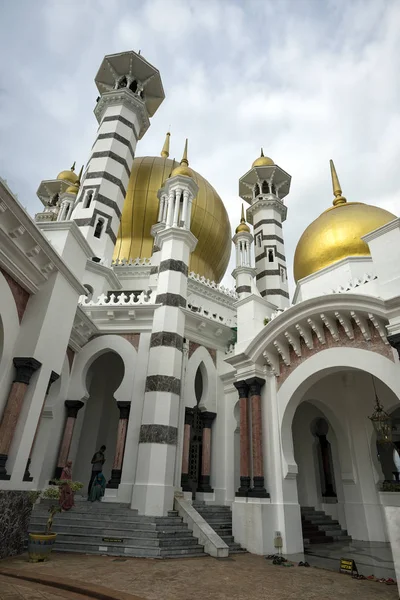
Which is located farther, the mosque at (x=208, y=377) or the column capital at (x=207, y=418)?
the column capital at (x=207, y=418)

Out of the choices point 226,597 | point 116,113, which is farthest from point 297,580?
point 116,113

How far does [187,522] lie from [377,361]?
6293mm

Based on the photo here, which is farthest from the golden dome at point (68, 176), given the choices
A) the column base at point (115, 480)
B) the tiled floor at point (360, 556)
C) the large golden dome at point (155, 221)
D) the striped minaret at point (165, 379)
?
the tiled floor at point (360, 556)

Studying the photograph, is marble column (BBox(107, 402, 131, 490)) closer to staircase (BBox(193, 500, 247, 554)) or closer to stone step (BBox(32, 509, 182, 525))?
stone step (BBox(32, 509, 182, 525))

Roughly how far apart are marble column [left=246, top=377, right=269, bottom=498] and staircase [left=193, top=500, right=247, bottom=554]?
1.24 metres

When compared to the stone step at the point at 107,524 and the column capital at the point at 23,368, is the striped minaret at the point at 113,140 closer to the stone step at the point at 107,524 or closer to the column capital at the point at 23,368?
the column capital at the point at 23,368

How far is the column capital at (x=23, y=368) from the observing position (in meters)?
7.17

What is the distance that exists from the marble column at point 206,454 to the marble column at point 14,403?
7.23m

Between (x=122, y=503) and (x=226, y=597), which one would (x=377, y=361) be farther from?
(x=122, y=503)

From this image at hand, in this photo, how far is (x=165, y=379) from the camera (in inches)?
459

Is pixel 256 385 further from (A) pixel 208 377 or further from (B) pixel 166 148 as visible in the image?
(B) pixel 166 148

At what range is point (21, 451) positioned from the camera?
693 cm

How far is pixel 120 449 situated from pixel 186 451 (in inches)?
85.9

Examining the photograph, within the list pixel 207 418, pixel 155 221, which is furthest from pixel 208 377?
pixel 155 221
